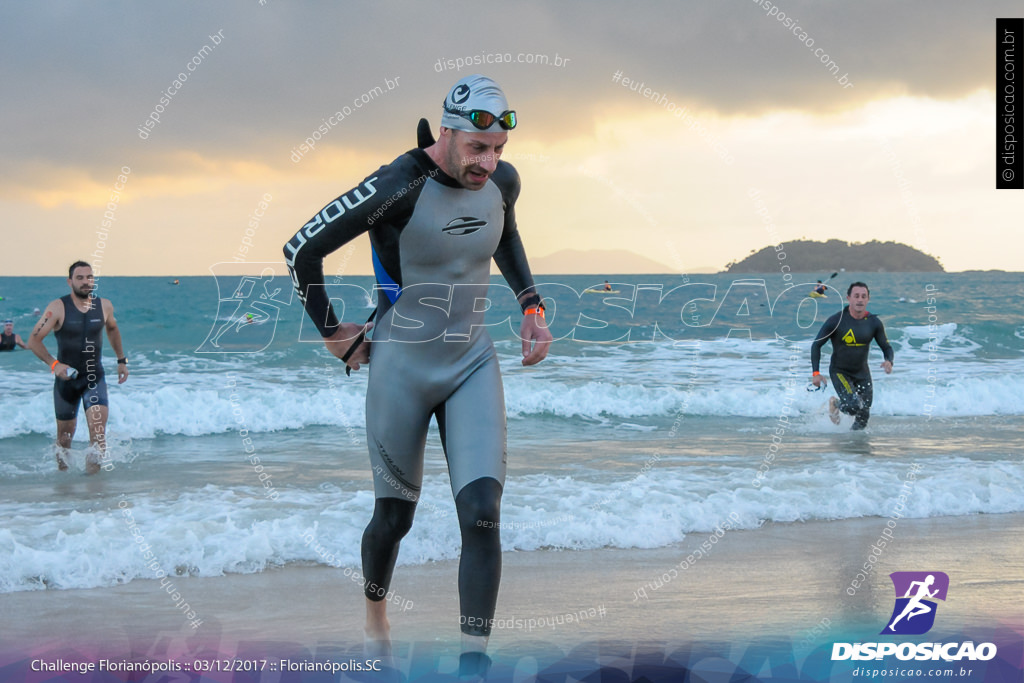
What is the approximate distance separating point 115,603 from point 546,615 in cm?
238

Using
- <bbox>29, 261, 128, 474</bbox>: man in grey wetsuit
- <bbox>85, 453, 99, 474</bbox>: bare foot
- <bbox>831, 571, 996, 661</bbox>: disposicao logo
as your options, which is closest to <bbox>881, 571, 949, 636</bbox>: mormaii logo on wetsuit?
<bbox>831, 571, 996, 661</bbox>: disposicao logo

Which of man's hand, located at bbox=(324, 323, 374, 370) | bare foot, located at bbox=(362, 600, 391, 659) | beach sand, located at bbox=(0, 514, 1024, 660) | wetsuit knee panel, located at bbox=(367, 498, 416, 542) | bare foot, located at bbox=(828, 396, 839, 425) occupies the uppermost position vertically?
man's hand, located at bbox=(324, 323, 374, 370)

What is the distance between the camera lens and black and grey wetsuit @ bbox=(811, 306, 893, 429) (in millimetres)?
11188

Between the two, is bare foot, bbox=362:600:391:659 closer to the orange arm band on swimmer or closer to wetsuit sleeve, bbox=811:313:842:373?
the orange arm band on swimmer

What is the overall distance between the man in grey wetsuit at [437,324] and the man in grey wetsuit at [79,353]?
622 centimetres

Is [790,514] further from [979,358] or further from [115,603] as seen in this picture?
[979,358]

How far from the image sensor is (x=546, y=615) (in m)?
4.73

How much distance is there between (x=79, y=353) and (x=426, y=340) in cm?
682

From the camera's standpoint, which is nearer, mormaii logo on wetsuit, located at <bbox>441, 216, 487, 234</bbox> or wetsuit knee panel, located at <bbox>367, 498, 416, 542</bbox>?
mormaii logo on wetsuit, located at <bbox>441, 216, 487, 234</bbox>

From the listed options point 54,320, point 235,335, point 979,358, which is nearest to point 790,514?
point 54,320

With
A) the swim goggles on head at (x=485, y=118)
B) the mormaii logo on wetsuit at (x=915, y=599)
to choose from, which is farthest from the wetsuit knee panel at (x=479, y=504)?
the mormaii logo on wetsuit at (x=915, y=599)

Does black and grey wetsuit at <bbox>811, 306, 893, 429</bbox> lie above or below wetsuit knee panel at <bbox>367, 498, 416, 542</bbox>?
above

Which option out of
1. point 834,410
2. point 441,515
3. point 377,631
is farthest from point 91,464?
point 834,410

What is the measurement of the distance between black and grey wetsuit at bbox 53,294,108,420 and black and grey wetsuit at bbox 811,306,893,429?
7960mm
